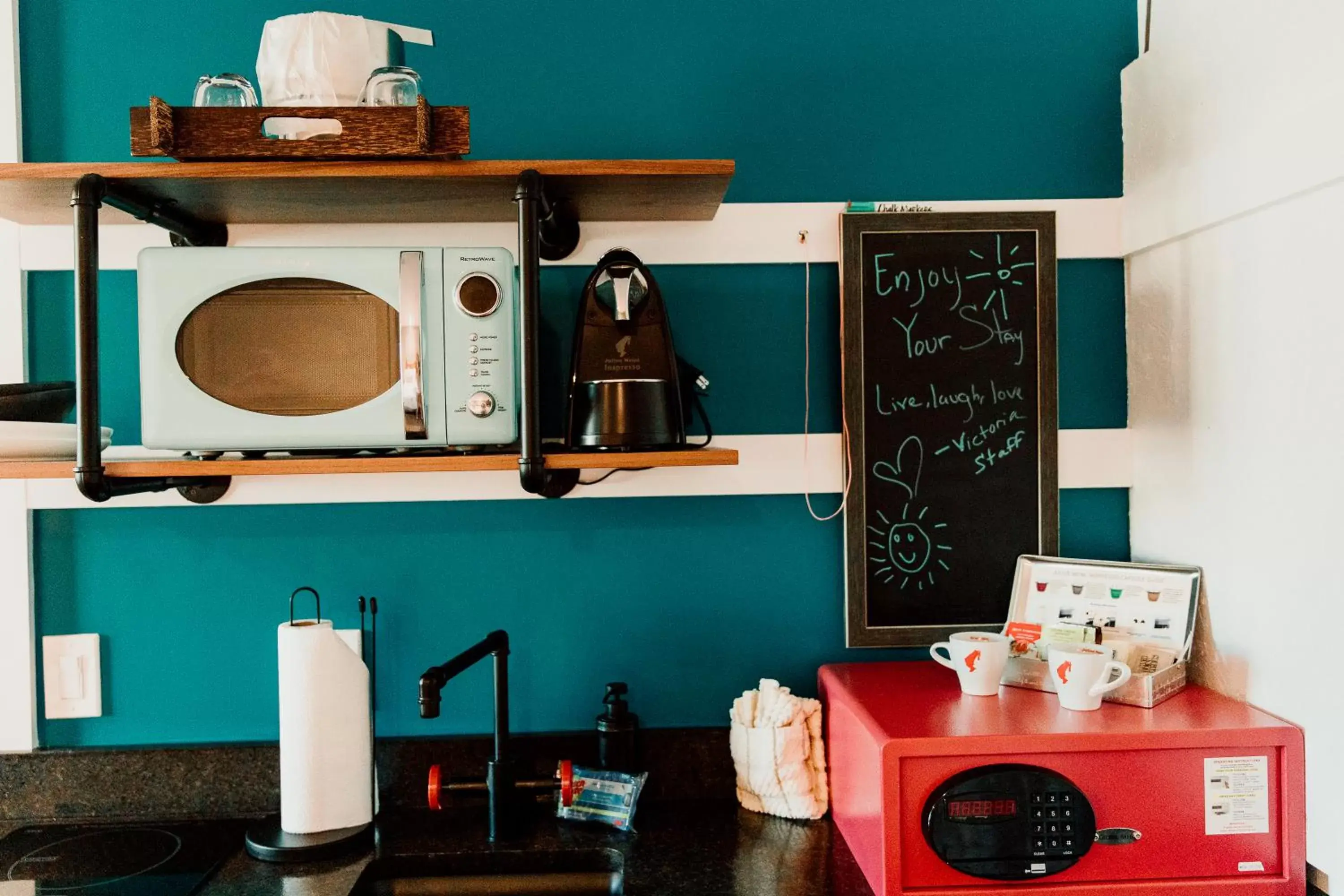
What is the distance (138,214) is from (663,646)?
3.30ft

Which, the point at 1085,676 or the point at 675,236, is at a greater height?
the point at 675,236

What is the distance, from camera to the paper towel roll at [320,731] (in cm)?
134

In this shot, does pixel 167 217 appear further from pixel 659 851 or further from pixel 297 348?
pixel 659 851

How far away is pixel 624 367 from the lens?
131 centimetres

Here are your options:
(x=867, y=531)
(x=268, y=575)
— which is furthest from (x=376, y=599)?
(x=867, y=531)

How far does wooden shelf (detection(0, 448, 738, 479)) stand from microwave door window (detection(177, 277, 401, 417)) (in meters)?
0.07

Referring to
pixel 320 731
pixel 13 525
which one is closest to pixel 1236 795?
pixel 320 731

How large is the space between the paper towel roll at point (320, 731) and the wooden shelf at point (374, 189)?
0.61m

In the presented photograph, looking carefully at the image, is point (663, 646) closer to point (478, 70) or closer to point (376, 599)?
point (376, 599)

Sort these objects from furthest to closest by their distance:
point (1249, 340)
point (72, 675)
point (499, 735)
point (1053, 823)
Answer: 1. point (72, 675)
2. point (499, 735)
3. point (1249, 340)
4. point (1053, 823)

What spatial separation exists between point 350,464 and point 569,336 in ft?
1.53

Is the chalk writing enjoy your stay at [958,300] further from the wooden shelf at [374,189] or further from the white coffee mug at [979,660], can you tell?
the white coffee mug at [979,660]

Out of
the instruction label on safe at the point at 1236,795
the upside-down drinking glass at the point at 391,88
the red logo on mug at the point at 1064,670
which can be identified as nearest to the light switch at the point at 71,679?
the upside-down drinking glass at the point at 391,88

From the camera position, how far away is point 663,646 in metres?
1.56
